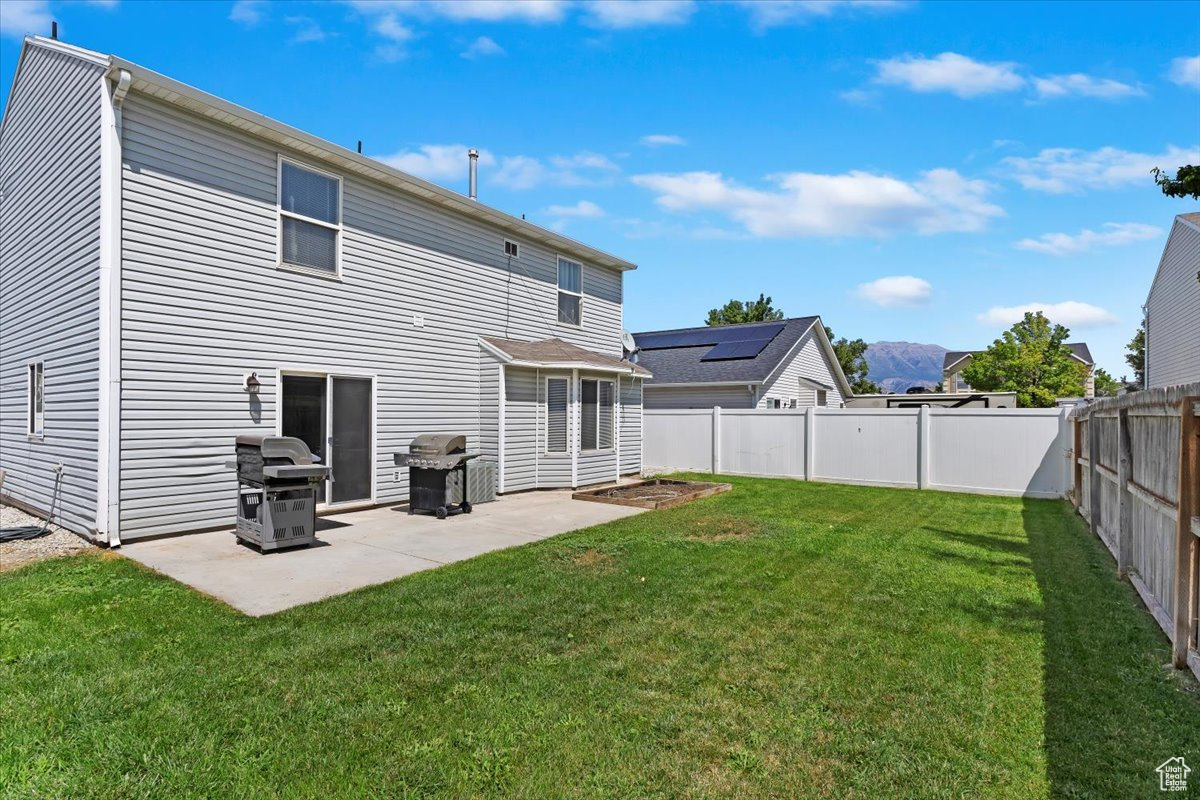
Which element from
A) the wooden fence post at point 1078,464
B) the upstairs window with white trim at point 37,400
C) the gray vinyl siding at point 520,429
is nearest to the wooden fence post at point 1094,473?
the wooden fence post at point 1078,464

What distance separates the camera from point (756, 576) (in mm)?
5664

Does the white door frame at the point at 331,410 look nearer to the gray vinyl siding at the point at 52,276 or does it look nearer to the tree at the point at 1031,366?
the gray vinyl siding at the point at 52,276

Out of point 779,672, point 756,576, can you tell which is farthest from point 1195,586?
point 756,576

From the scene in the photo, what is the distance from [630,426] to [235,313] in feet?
28.4

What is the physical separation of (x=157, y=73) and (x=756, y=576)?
838 cm

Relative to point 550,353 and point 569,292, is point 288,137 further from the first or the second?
point 569,292

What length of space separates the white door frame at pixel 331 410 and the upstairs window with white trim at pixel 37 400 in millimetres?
3387

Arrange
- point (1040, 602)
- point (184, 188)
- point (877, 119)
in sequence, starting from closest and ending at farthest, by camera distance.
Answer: point (1040, 602) → point (184, 188) → point (877, 119)

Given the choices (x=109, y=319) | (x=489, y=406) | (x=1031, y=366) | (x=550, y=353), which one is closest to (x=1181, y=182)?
(x=550, y=353)

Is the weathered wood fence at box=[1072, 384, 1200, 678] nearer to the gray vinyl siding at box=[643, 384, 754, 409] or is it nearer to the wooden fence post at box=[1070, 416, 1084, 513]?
the wooden fence post at box=[1070, 416, 1084, 513]

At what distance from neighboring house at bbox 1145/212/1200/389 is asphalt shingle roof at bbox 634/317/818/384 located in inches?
358

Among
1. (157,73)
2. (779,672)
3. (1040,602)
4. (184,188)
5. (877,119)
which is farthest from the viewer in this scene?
(877,119)

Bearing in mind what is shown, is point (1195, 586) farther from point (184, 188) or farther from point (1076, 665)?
point (184, 188)

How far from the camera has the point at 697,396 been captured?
1958cm
